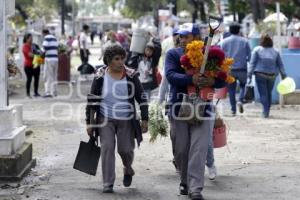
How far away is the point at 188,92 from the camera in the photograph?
7262 millimetres

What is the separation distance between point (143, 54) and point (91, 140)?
20.1 ft

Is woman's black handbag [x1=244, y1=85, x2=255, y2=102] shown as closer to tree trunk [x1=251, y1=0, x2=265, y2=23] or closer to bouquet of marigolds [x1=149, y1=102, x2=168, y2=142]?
bouquet of marigolds [x1=149, y1=102, x2=168, y2=142]

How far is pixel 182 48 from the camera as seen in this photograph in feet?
24.3

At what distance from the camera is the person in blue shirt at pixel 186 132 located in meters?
7.21

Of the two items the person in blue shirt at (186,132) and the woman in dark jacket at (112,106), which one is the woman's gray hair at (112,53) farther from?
the person in blue shirt at (186,132)

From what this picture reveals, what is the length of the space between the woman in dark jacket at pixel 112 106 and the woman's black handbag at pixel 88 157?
0.23 metres

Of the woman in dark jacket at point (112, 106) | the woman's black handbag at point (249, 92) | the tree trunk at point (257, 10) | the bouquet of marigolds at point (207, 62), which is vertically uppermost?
the tree trunk at point (257, 10)

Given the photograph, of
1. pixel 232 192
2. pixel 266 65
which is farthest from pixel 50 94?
pixel 232 192

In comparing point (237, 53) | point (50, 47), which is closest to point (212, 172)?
point (237, 53)

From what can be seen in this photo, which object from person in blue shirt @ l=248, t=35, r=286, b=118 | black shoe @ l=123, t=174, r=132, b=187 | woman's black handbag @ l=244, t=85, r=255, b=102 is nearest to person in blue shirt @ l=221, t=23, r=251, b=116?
person in blue shirt @ l=248, t=35, r=286, b=118

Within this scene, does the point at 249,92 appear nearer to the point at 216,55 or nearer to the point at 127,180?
the point at 127,180

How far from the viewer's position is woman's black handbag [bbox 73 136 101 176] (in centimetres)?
→ 789

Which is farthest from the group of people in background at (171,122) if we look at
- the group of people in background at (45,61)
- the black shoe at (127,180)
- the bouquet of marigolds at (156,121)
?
the group of people in background at (45,61)

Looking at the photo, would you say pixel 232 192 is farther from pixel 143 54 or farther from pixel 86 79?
pixel 86 79
